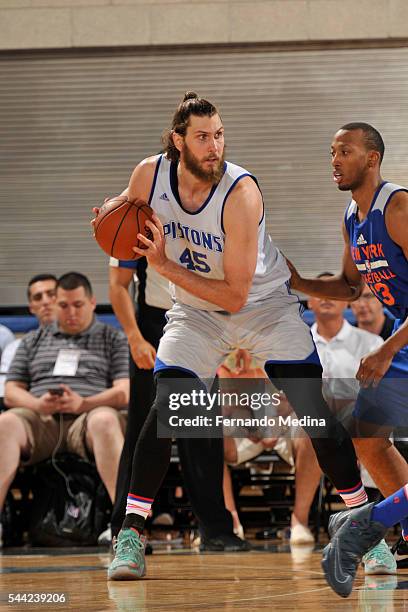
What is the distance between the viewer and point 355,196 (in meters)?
3.18

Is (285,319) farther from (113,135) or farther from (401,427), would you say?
(113,135)

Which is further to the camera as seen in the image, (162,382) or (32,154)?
(32,154)

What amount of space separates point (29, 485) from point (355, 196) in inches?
104

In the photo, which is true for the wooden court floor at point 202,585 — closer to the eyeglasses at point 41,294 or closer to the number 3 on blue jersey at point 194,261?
the number 3 on blue jersey at point 194,261

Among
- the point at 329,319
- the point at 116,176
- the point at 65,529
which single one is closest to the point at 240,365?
the point at 329,319

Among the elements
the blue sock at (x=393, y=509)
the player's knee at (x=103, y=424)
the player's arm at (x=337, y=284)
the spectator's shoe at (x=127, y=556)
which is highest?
the player's arm at (x=337, y=284)

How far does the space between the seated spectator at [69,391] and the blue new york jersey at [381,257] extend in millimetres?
1986

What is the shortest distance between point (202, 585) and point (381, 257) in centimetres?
111

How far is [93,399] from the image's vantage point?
496 cm

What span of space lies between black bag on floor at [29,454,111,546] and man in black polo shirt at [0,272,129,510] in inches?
3.2

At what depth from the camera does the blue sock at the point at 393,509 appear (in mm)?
2385

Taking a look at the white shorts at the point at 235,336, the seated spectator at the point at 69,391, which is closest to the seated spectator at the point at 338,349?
the seated spectator at the point at 69,391

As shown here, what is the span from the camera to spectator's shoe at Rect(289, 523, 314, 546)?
4582 mm

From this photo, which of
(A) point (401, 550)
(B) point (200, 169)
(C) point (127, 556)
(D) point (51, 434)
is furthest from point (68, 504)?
(B) point (200, 169)
